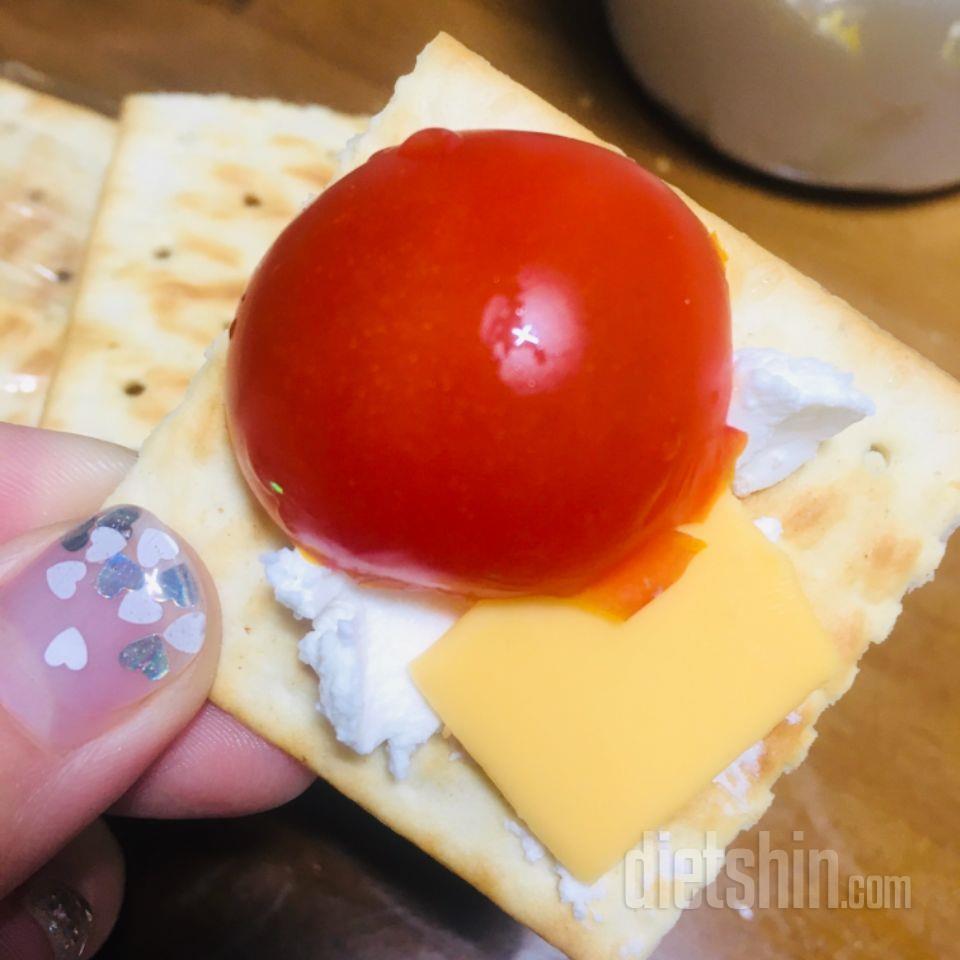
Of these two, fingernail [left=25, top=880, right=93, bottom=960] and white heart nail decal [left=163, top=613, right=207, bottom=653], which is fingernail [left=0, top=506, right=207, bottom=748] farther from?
fingernail [left=25, top=880, right=93, bottom=960]

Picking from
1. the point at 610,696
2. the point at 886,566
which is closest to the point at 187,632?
the point at 610,696

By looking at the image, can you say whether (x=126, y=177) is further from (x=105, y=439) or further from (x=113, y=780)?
(x=113, y=780)

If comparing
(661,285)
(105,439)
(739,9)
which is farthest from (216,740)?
(739,9)

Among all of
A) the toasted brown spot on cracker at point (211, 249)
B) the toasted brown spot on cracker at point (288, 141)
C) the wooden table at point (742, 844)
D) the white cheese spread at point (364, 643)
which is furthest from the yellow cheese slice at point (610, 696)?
the toasted brown spot on cracker at point (288, 141)

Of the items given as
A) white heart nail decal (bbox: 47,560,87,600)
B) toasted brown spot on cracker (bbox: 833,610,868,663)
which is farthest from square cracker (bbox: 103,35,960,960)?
white heart nail decal (bbox: 47,560,87,600)

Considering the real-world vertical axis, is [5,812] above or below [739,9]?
below

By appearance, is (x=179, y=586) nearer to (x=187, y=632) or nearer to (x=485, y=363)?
(x=187, y=632)
